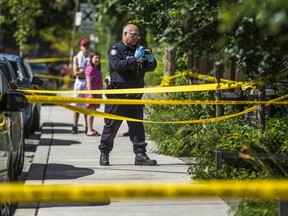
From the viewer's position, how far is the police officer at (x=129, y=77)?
1111 centimetres

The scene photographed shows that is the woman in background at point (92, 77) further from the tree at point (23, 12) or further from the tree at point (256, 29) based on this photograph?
the tree at point (23, 12)

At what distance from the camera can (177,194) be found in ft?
16.4

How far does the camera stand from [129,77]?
1131 centimetres

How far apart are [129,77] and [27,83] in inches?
162

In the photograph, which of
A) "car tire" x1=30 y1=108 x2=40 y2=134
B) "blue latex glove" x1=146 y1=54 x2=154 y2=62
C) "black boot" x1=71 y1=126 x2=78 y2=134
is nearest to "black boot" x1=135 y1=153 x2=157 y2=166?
"blue latex glove" x1=146 y1=54 x2=154 y2=62

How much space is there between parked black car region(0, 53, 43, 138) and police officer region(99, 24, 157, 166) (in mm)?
3248

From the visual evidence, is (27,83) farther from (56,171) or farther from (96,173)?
(96,173)

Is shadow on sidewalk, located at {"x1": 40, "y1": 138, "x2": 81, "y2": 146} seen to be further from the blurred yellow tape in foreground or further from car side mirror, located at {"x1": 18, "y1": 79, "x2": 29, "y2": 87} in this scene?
the blurred yellow tape in foreground

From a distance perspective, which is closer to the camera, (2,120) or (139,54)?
(2,120)

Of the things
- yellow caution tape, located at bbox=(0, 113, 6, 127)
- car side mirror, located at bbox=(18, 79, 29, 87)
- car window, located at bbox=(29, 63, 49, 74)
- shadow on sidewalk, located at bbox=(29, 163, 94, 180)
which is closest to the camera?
yellow caution tape, located at bbox=(0, 113, 6, 127)

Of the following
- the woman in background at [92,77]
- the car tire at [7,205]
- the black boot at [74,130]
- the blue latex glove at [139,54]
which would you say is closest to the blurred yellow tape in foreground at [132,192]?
the car tire at [7,205]

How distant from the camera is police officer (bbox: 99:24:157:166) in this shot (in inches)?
437

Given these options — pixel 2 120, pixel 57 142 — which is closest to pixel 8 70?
pixel 57 142

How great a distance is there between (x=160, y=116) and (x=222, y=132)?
3060 millimetres
